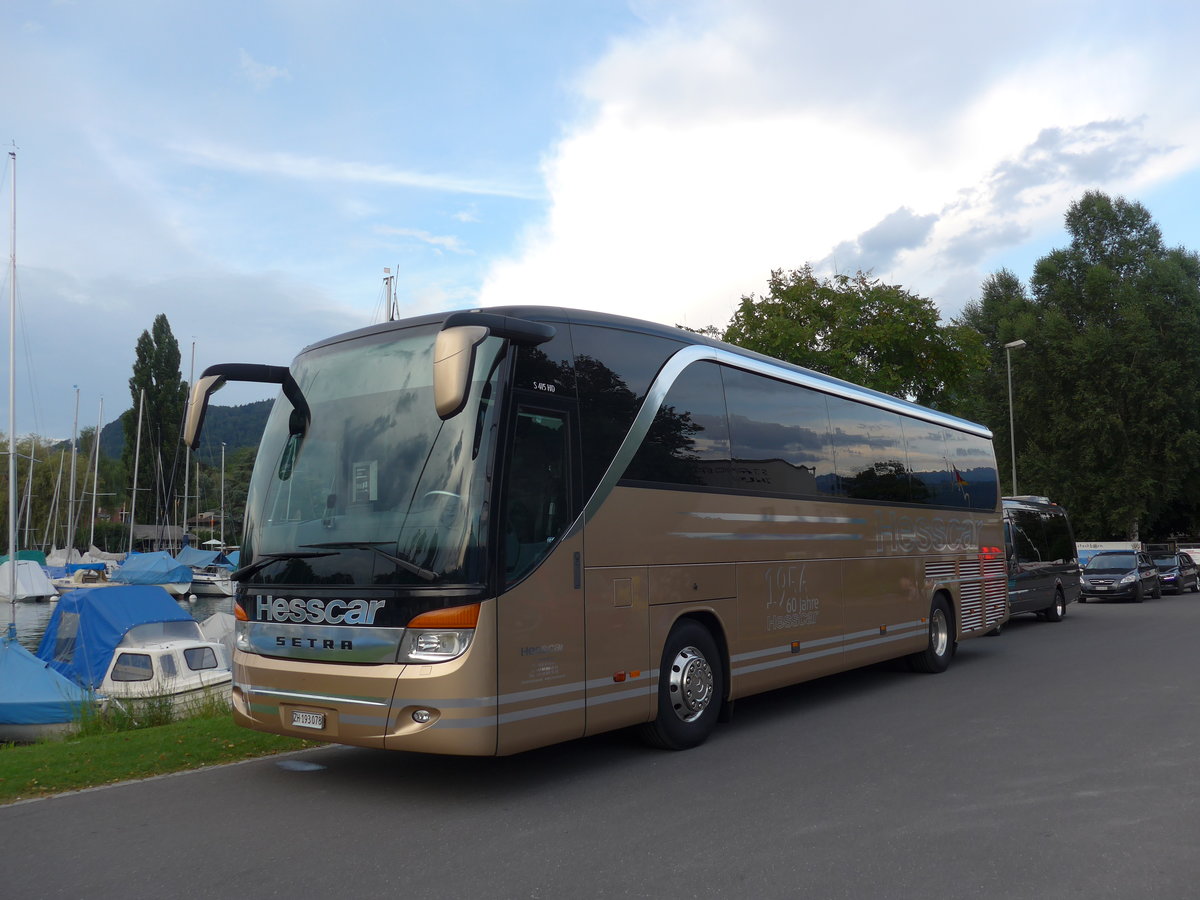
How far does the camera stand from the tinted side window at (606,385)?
315 inches

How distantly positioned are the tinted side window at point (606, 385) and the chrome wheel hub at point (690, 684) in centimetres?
191

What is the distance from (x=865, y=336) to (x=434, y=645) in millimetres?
25463

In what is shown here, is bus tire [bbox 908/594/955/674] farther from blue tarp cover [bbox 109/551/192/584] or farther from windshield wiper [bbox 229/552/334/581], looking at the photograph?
blue tarp cover [bbox 109/551/192/584]

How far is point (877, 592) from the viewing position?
494 inches

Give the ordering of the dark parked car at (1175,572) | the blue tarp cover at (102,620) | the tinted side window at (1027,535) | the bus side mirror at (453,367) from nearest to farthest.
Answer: the bus side mirror at (453,367) → the blue tarp cover at (102,620) → the tinted side window at (1027,535) → the dark parked car at (1175,572)

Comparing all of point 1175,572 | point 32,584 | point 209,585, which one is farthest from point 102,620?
point 209,585

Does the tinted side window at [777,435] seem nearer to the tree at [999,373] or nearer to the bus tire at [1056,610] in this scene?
the bus tire at [1056,610]

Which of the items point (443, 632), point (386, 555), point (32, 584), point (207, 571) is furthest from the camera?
point (207, 571)

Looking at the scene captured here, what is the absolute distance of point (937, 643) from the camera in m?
14.5

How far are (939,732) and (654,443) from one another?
3860 millimetres

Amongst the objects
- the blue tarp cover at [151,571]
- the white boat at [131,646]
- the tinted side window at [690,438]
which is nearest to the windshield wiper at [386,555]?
the tinted side window at [690,438]

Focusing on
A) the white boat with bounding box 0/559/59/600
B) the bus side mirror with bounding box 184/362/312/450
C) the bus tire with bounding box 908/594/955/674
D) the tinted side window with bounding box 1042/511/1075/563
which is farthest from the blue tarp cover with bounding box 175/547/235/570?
the bus side mirror with bounding box 184/362/312/450

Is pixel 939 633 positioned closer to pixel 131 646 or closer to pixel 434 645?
pixel 434 645

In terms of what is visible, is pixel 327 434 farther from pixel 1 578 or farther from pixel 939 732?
pixel 1 578
